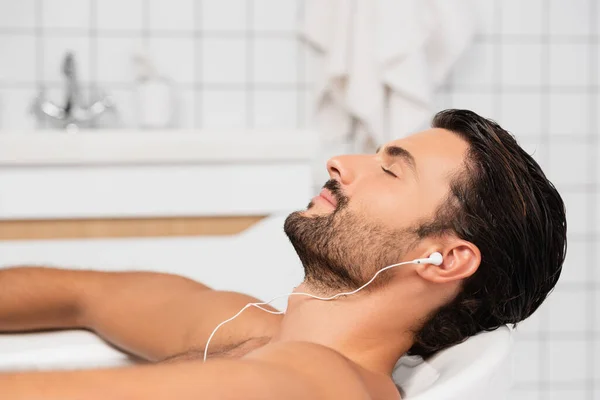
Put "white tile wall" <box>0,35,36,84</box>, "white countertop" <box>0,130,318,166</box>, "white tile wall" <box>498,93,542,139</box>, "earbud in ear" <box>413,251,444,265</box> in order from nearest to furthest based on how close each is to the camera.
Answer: "earbud in ear" <box>413,251,444,265</box> → "white countertop" <box>0,130,318,166</box> → "white tile wall" <box>0,35,36,84</box> → "white tile wall" <box>498,93,542,139</box>

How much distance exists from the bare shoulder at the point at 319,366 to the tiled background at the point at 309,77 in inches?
74.8

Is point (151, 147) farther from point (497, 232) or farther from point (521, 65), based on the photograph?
point (521, 65)

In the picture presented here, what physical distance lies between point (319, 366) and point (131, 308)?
0.70 metres

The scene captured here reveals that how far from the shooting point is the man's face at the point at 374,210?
112 cm

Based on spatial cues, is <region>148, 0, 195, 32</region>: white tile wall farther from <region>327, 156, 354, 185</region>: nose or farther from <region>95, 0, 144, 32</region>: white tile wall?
<region>327, 156, 354, 185</region>: nose

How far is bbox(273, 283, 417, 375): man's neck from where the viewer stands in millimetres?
1118

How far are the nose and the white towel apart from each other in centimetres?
→ 132

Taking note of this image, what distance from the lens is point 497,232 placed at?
1097 millimetres

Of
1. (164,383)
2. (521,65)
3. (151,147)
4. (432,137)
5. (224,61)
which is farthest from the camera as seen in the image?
(521,65)

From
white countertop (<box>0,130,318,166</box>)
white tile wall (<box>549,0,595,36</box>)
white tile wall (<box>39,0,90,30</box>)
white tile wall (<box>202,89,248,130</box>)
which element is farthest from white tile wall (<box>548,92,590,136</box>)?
white tile wall (<box>39,0,90,30</box>)

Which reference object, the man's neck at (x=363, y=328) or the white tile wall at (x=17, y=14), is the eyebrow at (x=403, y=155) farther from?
the white tile wall at (x=17, y=14)

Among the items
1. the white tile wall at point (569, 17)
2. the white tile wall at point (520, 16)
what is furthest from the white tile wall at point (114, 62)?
the white tile wall at point (569, 17)

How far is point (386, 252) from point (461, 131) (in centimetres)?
23

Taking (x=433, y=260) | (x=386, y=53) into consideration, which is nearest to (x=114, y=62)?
(x=386, y=53)
